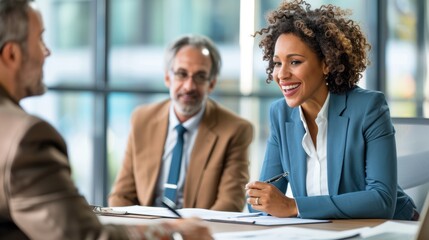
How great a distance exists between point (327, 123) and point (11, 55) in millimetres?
1618

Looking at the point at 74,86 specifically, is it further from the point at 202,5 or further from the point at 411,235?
the point at 411,235

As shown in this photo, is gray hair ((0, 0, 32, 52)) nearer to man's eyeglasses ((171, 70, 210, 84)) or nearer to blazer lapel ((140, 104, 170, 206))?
blazer lapel ((140, 104, 170, 206))

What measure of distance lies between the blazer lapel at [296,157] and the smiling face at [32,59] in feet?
4.92

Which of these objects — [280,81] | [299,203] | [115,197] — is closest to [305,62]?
[280,81]

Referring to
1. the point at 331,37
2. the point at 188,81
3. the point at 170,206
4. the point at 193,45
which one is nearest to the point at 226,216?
the point at 170,206

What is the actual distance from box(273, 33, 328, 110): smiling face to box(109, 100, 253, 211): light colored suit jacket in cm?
102

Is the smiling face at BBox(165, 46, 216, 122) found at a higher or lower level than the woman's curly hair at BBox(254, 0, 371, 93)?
lower

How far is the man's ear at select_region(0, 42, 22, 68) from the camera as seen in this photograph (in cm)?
176

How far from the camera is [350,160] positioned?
3.03 m

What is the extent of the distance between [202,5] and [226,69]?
50 centimetres

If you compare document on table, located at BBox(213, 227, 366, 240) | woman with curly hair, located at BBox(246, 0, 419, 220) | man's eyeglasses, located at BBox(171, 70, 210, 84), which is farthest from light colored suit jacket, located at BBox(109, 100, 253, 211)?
document on table, located at BBox(213, 227, 366, 240)

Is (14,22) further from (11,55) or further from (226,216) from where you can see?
(226,216)

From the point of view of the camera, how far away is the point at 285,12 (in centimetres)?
330

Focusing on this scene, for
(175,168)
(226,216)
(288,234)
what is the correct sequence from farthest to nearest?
(175,168), (226,216), (288,234)
